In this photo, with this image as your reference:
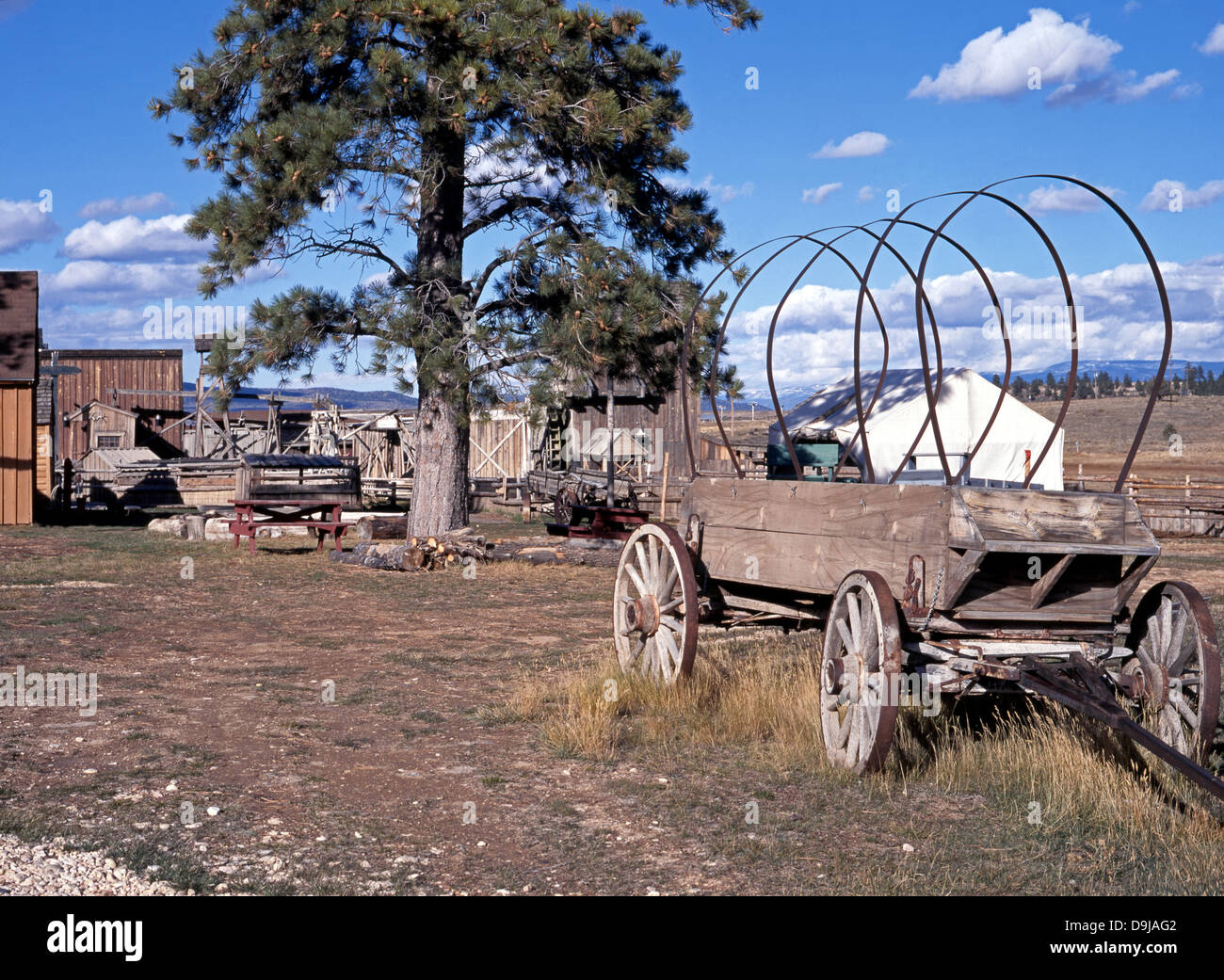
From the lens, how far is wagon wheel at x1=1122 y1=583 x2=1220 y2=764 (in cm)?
525

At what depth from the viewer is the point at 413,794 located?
551 cm

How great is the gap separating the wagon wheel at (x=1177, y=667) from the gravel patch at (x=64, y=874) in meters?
4.31

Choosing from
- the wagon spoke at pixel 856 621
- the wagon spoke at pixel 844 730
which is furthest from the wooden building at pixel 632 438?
the wagon spoke at pixel 856 621

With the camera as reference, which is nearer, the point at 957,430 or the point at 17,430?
the point at 17,430

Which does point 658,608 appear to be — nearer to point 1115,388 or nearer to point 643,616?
point 643,616

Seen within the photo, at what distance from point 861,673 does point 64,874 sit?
3404 mm

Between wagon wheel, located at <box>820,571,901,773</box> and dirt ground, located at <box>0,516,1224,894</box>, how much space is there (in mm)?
211

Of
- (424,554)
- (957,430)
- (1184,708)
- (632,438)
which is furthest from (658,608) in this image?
(632,438)

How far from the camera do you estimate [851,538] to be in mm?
5910

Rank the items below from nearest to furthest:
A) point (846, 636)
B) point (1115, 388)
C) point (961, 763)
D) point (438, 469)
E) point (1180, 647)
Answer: point (1180, 647) → point (846, 636) → point (961, 763) → point (438, 469) → point (1115, 388)

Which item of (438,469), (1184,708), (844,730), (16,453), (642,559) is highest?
(16,453)

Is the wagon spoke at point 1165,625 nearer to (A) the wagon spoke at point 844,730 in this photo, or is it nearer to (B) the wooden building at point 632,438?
(A) the wagon spoke at point 844,730
